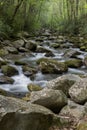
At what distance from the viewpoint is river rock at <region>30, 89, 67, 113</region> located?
261 inches

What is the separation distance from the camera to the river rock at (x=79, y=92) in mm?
7344

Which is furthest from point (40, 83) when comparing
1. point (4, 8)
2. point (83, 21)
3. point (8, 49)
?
point (83, 21)

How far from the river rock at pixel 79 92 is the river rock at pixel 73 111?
1.44 ft

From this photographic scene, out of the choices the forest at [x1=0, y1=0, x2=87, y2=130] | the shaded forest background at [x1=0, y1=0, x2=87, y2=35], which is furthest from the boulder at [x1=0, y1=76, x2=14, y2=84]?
the shaded forest background at [x1=0, y1=0, x2=87, y2=35]

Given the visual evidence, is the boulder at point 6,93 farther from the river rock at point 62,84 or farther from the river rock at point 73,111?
the river rock at point 73,111

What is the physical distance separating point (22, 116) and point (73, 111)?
71.5 inches

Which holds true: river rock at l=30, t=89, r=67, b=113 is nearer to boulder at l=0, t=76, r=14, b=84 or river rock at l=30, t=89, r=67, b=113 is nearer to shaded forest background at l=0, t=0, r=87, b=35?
boulder at l=0, t=76, r=14, b=84

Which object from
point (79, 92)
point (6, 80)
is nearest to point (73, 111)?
point (79, 92)

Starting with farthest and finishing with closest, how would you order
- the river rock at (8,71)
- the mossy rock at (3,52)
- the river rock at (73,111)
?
the mossy rock at (3,52), the river rock at (8,71), the river rock at (73,111)

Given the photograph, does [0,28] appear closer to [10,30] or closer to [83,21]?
[10,30]

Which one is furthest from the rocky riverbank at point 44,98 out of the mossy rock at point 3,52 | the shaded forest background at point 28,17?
the shaded forest background at point 28,17

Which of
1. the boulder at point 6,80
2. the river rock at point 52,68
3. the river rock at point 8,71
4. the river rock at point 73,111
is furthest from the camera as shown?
the river rock at point 52,68

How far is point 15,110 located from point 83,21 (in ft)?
100

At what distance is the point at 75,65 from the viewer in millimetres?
13477
